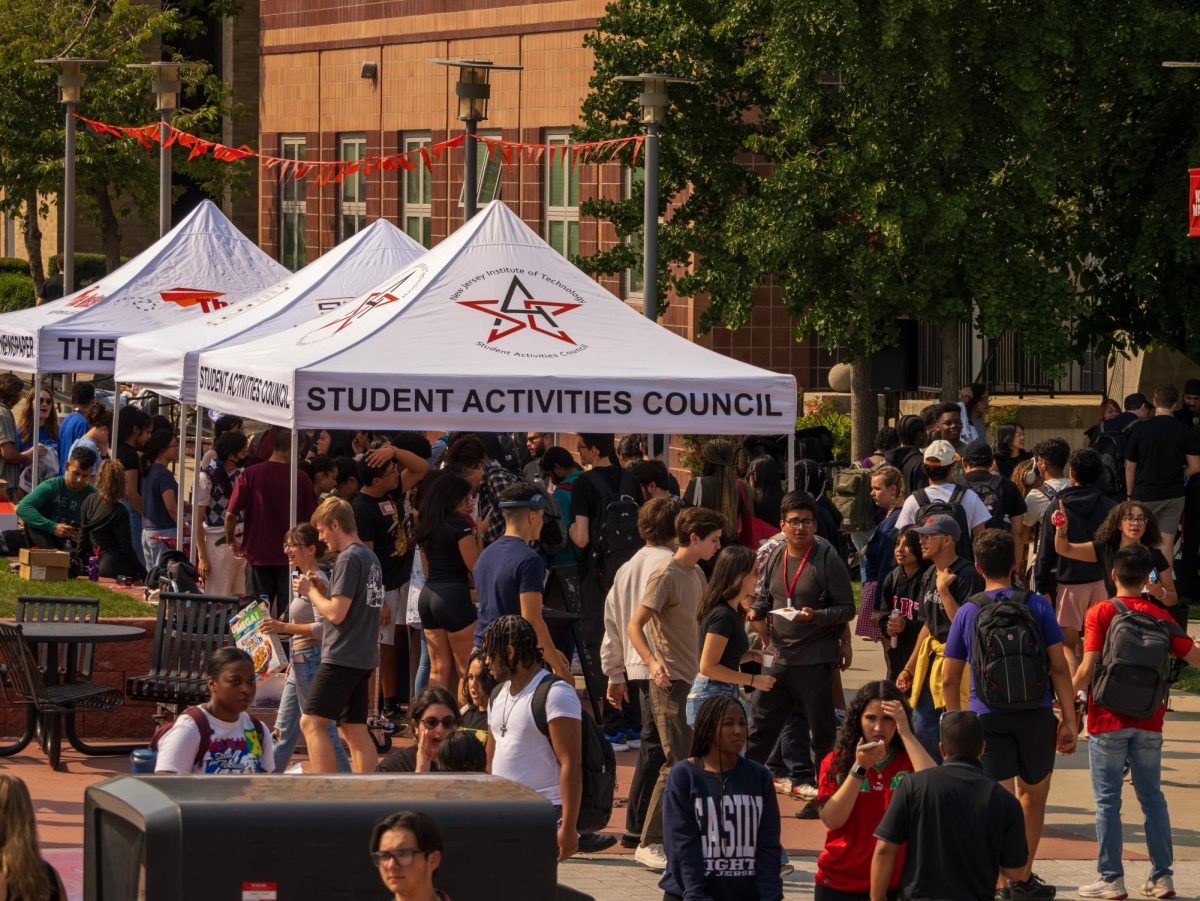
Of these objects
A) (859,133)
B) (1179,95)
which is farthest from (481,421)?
(1179,95)

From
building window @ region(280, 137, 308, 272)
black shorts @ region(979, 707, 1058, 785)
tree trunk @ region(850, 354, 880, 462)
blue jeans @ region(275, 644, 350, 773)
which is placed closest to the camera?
black shorts @ region(979, 707, 1058, 785)

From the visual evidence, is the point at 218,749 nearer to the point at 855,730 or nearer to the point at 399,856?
the point at 855,730

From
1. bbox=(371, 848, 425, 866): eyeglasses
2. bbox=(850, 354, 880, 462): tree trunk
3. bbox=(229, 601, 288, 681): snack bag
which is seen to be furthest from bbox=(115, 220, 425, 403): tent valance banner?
bbox=(371, 848, 425, 866): eyeglasses

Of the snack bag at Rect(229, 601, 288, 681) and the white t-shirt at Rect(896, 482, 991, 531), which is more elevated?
the white t-shirt at Rect(896, 482, 991, 531)

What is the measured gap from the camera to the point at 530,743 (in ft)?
29.9

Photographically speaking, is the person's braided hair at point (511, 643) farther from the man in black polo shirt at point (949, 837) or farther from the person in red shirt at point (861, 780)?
the man in black polo shirt at point (949, 837)

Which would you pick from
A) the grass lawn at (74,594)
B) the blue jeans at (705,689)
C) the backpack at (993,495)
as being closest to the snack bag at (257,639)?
the blue jeans at (705,689)

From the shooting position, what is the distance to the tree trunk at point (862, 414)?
968 inches

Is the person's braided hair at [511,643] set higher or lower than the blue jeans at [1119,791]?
higher

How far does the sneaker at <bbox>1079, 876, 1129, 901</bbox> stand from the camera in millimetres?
10422

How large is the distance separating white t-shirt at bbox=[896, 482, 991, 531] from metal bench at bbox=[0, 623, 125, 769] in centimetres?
505

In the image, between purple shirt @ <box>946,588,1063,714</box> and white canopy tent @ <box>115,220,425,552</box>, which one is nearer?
purple shirt @ <box>946,588,1063,714</box>

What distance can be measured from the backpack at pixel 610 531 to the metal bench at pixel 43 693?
3.13 meters

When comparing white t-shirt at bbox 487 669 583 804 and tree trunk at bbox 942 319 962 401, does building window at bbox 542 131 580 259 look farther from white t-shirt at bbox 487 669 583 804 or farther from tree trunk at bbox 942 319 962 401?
white t-shirt at bbox 487 669 583 804
